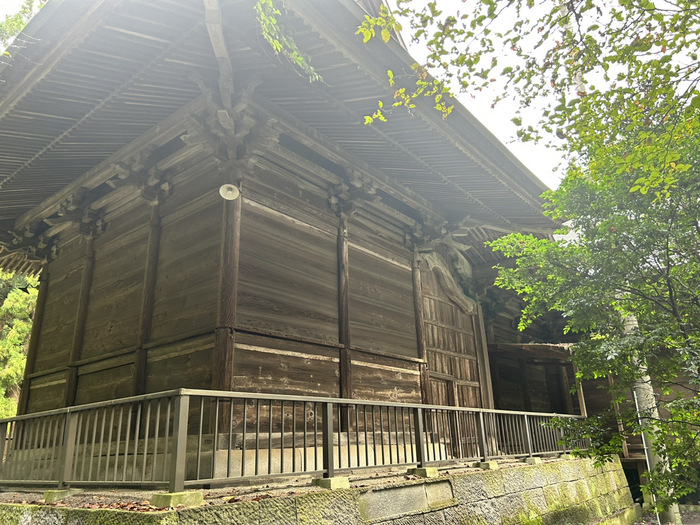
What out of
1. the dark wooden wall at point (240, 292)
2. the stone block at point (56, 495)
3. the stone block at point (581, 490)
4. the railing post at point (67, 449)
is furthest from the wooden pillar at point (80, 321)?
the stone block at point (581, 490)

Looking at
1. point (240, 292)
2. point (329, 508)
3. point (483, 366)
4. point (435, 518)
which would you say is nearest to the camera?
point (329, 508)

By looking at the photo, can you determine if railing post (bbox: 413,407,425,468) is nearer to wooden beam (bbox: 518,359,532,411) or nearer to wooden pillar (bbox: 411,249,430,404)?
wooden pillar (bbox: 411,249,430,404)

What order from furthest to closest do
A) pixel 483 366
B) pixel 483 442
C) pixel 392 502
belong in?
pixel 483 366 < pixel 483 442 < pixel 392 502

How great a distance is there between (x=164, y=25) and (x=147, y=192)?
3.06 m

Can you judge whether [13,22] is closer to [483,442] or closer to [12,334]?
[12,334]

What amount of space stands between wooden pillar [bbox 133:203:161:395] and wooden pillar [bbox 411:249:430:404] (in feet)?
15.1

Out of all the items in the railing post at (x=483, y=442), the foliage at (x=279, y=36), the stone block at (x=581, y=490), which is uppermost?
the foliage at (x=279, y=36)

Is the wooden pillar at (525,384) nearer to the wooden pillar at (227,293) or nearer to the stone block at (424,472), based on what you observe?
the stone block at (424,472)

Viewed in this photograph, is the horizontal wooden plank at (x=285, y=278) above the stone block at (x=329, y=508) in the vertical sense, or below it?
above

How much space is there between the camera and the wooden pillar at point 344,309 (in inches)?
289

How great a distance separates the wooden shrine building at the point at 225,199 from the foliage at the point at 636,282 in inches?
97.3

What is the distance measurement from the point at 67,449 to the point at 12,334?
1539 cm

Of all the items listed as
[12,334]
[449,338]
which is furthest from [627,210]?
[12,334]

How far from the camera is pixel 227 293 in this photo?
6176mm
